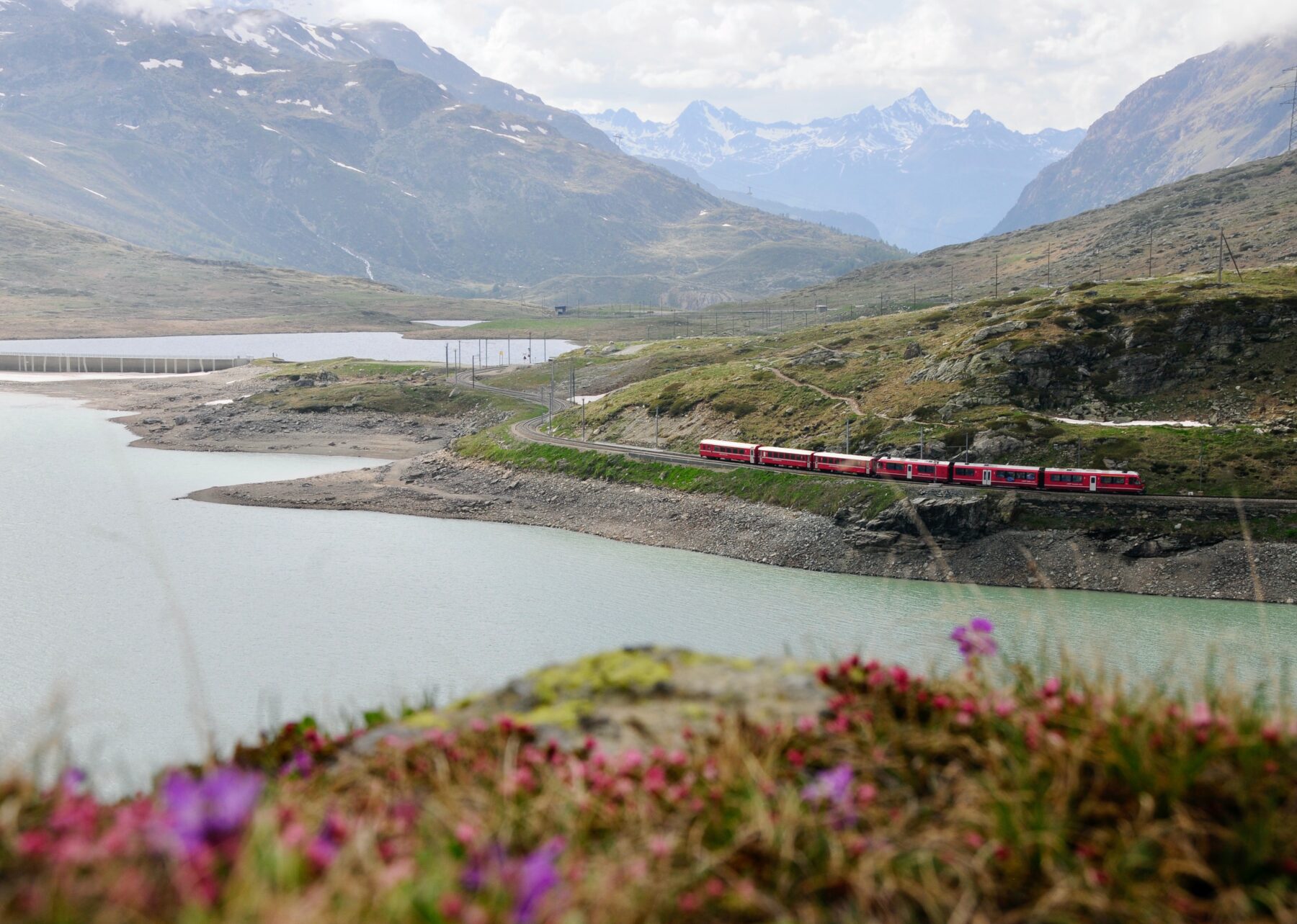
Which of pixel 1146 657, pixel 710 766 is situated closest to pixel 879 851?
pixel 710 766

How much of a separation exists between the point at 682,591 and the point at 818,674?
2351 inches

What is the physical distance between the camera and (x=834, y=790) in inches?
243

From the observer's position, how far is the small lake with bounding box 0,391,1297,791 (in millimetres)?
46375

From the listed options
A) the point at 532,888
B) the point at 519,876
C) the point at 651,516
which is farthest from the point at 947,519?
the point at 532,888

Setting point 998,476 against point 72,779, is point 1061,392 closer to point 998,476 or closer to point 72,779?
point 998,476

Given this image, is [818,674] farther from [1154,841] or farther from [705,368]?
[705,368]

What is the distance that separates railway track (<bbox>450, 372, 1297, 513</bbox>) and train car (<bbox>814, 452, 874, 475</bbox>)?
58cm

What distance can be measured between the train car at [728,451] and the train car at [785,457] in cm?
72

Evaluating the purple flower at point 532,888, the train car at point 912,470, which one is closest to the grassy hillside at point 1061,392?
the train car at point 912,470

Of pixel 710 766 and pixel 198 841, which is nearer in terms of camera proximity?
pixel 198 841

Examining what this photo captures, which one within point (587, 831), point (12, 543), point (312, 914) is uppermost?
point (312, 914)

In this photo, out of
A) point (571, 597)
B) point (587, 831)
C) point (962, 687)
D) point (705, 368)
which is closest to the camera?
point (587, 831)

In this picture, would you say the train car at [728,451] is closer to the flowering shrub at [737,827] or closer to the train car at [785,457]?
the train car at [785,457]

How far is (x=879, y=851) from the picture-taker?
5.63 metres
